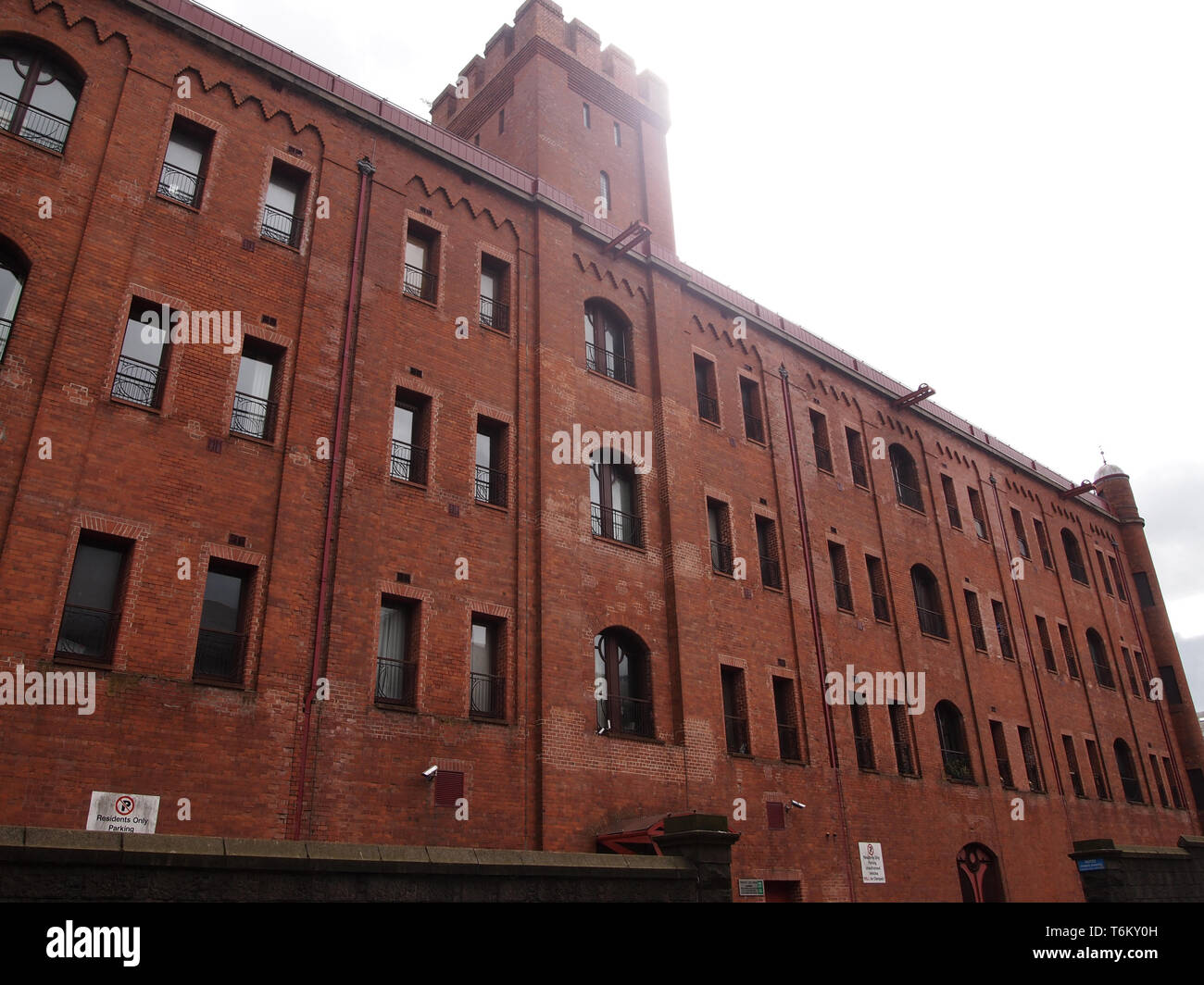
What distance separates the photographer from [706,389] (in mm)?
24844

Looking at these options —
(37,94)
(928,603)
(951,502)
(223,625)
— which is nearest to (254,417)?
(223,625)

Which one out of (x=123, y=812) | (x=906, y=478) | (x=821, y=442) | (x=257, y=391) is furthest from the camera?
(x=906, y=478)

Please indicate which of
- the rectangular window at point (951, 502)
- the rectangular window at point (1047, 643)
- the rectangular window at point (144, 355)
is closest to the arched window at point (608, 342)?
the rectangular window at point (144, 355)

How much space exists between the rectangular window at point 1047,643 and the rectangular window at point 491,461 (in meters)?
22.2

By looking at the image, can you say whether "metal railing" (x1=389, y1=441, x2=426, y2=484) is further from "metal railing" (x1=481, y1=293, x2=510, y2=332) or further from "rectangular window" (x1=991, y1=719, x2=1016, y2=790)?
"rectangular window" (x1=991, y1=719, x2=1016, y2=790)

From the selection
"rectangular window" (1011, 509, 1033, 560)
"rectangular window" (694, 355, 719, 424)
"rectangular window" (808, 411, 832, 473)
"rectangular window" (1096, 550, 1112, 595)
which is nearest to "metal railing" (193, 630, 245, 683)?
"rectangular window" (694, 355, 719, 424)

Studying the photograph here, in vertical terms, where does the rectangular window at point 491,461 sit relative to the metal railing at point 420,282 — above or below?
below

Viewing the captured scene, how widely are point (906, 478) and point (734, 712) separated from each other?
1288 cm

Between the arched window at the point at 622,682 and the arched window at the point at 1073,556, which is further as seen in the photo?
the arched window at the point at 1073,556

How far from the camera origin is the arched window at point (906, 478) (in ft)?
98.8

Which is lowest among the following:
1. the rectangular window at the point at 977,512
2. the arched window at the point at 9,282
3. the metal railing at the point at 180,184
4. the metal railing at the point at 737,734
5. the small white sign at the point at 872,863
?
the small white sign at the point at 872,863

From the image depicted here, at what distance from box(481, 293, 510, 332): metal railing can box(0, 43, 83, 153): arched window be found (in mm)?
8123

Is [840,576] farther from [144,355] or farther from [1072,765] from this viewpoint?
[144,355]

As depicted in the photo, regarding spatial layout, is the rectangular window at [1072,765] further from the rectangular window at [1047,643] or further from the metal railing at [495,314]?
the metal railing at [495,314]
